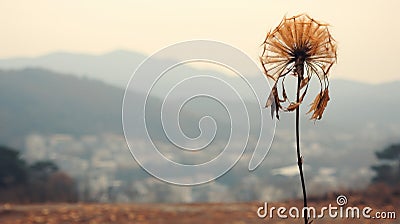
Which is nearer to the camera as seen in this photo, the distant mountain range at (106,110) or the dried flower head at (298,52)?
the dried flower head at (298,52)

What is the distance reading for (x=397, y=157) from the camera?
7.75 ft

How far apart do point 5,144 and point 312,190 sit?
1059mm

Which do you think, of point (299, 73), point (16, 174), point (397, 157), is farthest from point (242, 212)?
point (299, 73)

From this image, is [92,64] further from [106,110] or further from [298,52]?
[298,52]

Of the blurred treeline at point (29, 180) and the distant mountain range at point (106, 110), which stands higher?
the distant mountain range at point (106, 110)

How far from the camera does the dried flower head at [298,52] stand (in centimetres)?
136

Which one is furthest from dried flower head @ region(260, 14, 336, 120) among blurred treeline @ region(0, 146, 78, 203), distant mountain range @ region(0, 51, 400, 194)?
blurred treeline @ region(0, 146, 78, 203)

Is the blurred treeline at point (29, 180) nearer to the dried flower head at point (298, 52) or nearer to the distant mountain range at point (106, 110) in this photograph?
the distant mountain range at point (106, 110)

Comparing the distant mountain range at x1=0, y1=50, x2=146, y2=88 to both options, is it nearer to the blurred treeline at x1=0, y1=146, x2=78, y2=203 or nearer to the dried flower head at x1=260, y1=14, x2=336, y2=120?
the blurred treeline at x1=0, y1=146, x2=78, y2=203

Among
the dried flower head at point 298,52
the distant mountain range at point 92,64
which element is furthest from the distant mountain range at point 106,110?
the dried flower head at point 298,52

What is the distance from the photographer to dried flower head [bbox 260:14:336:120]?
1.36 meters

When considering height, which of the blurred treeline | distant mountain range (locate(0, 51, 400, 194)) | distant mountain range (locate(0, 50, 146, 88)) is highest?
distant mountain range (locate(0, 50, 146, 88))

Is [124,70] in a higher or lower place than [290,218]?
higher

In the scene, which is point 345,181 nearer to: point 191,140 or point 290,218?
point 290,218
